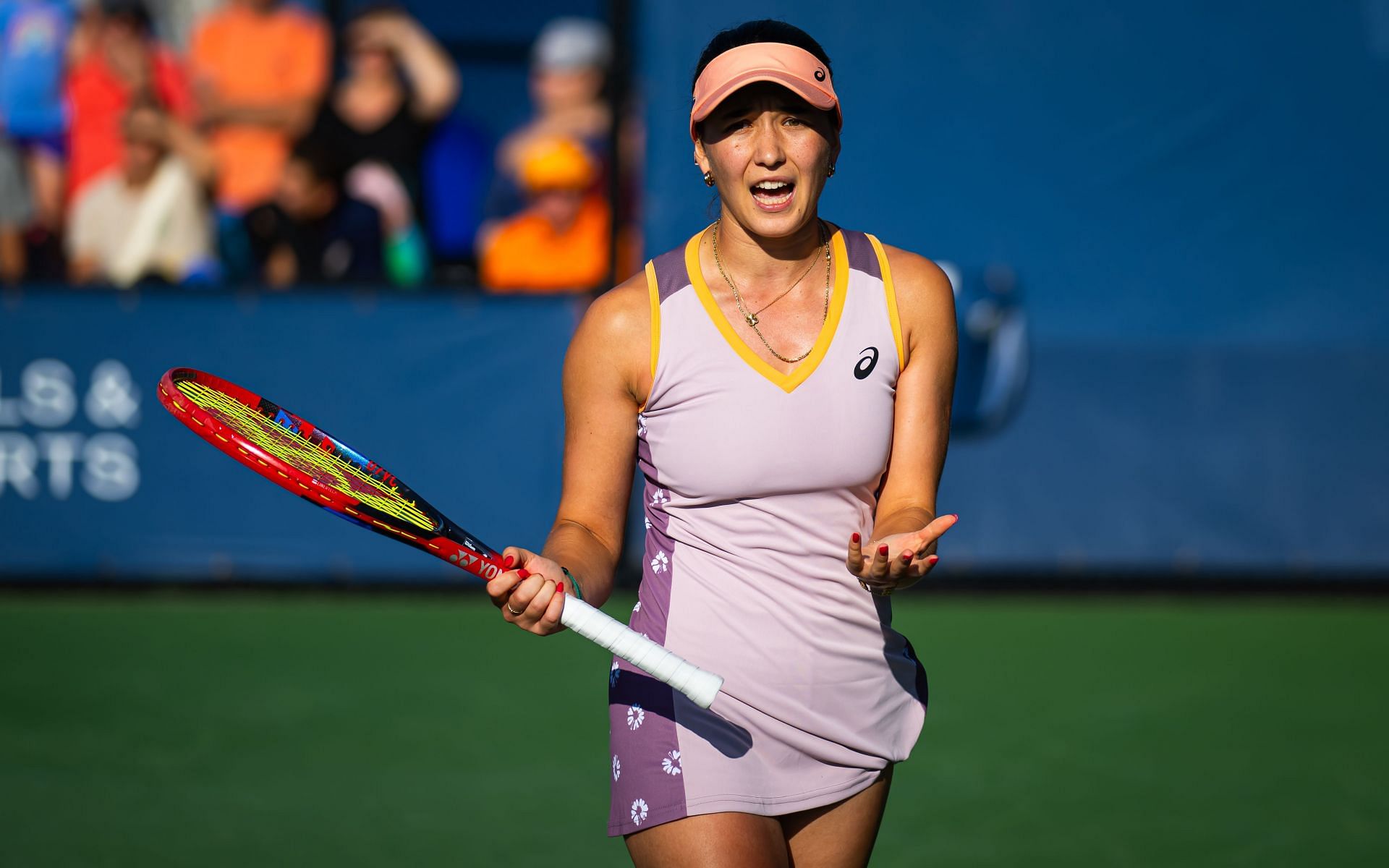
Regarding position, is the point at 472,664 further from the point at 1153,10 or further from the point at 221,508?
the point at 1153,10

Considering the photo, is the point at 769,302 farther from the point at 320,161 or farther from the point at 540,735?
the point at 320,161

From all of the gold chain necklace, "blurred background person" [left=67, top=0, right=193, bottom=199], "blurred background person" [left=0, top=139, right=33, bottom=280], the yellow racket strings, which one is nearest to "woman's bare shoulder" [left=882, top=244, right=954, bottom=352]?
the gold chain necklace

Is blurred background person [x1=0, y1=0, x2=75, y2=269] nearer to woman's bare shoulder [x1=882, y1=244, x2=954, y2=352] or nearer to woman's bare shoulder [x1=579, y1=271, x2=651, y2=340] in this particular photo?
woman's bare shoulder [x1=579, y1=271, x2=651, y2=340]

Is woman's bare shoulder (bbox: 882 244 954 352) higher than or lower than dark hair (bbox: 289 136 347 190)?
lower

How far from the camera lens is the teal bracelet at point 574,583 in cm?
254

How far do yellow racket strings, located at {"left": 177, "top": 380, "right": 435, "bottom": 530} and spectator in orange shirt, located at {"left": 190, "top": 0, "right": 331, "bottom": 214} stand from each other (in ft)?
17.7

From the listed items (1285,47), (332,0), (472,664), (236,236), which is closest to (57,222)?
(236,236)

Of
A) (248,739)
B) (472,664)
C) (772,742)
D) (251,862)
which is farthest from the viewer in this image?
(472,664)

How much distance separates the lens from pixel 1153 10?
7.12 m

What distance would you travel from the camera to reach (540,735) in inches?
211

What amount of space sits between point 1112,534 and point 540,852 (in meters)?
3.65

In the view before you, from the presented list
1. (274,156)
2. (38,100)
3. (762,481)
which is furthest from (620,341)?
(38,100)

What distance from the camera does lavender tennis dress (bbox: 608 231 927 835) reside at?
8.31 ft

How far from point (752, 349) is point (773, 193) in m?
0.24
